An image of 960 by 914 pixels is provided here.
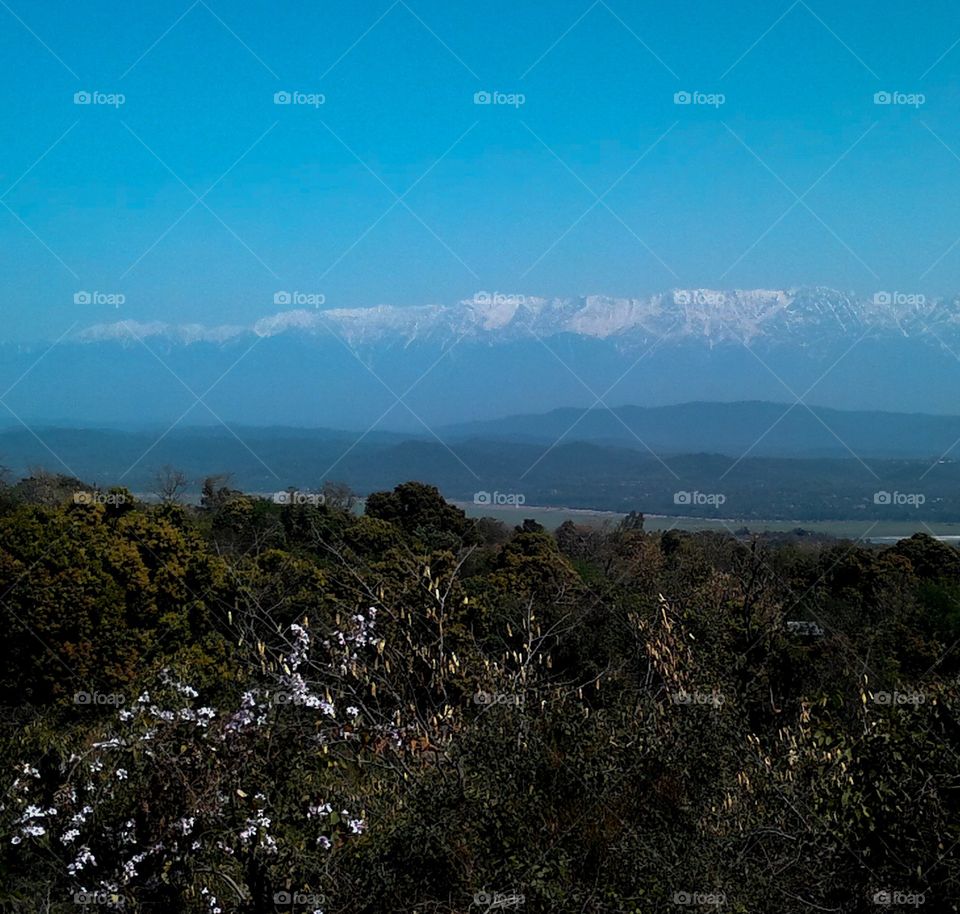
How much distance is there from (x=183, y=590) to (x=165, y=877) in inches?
546

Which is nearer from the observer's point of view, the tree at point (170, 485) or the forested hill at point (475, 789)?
the forested hill at point (475, 789)

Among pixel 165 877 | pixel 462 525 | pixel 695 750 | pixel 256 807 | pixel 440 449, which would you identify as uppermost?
pixel 440 449

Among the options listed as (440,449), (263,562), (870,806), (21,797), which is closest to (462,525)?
(263,562)

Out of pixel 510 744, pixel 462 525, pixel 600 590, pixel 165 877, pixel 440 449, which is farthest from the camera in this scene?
pixel 440 449

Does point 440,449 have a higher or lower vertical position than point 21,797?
higher

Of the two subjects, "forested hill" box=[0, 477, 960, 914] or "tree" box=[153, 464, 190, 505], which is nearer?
"forested hill" box=[0, 477, 960, 914]

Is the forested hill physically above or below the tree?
below

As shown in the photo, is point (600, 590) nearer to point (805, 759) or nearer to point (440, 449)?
point (805, 759)

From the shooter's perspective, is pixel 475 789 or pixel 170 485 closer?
pixel 475 789

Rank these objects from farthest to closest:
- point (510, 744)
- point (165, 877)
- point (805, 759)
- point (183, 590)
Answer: point (183, 590)
point (805, 759)
point (165, 877)
point (510, 744)

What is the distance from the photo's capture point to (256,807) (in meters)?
7.48

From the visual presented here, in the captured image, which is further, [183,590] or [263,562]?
[263,562]

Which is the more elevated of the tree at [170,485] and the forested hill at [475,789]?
the tree at [170,485]

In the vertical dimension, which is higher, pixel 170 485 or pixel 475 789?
pixel 170 485
